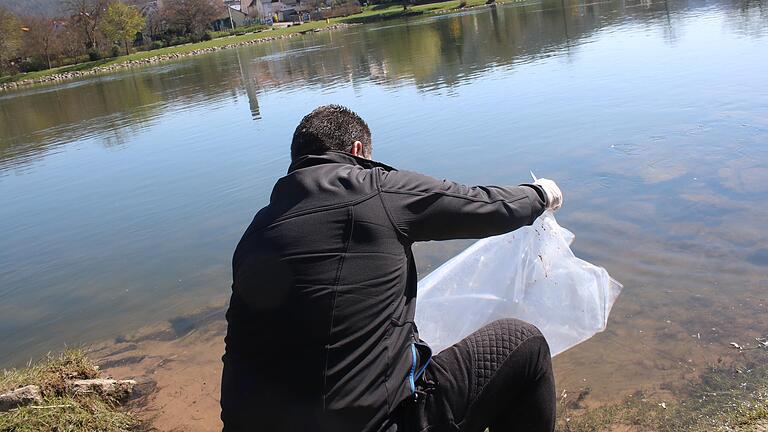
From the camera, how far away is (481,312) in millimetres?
3453

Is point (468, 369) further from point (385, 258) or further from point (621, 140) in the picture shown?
point (621, 140)

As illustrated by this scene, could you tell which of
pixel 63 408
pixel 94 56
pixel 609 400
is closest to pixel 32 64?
pixel 94 56

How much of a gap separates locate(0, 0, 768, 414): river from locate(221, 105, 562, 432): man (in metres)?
2.13

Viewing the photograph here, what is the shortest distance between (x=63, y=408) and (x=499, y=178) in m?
6.40

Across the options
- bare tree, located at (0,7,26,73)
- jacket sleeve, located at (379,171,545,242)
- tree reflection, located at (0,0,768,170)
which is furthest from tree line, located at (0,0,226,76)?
jacket sleeve, located at (379,171,545,242)

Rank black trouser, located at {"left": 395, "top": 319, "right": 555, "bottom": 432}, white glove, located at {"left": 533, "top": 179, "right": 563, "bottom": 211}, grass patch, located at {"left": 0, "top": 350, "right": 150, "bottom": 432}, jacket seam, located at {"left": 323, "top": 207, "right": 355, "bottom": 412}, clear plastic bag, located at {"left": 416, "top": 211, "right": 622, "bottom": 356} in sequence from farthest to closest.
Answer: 1. grass patch, located at {"left": 0, "top": 350, "right": 150, "bottom": 432}
2. clear plastic bag, located at {"left": 416, "top": 211, "right": 622, "bottom": 356}
3. white glove, located at {"left": 533, "top": 179, "right": 563, "bottom": 211}
4. black trouser, located at {"left": 395, "top": 319, "right": 555, "bottom": 432}
5. jacket seam, located at {"left": 323, "top": 207, "right": 355, "bottom": 412}

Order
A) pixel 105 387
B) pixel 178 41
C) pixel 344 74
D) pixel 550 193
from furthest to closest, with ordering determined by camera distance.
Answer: pixel 178 41
pixel 344 74
pixel 105 387
pixel 550 193

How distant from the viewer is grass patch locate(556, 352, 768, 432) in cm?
360

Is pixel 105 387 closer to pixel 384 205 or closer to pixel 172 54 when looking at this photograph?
pixel 384 205

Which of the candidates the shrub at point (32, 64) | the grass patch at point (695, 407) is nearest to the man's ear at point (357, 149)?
the grass patch at point (695, 407)

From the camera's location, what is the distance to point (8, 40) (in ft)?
232

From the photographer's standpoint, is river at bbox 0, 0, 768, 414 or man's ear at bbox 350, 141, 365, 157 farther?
river at bbox 0, 0, 768, 414

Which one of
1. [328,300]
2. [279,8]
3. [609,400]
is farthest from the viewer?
[279,8]

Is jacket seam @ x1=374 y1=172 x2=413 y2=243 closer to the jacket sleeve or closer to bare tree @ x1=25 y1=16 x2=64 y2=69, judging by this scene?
the jacket sleeve
